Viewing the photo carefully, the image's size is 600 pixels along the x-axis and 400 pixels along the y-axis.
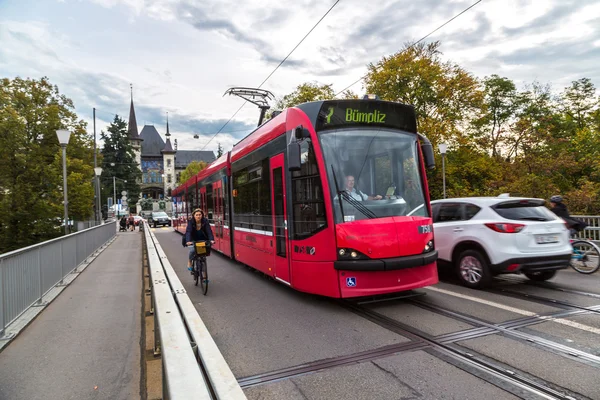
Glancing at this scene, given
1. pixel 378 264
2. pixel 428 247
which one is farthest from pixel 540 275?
pixel 378 264

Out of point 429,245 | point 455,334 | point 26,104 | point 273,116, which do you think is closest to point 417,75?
point 273,116

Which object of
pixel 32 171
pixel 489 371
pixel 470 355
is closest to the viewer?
pixel 489 371

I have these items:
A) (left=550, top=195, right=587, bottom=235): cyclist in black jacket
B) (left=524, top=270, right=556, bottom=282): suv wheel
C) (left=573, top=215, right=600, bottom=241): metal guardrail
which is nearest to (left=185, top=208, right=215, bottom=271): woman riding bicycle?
(left=524, top=270, right=556, bottom=282): suv wheel

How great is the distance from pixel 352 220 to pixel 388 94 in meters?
24.2

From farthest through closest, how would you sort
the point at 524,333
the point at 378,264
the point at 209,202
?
1. the point at 209,202
2. the point at 378,264
3. the point at 524,333

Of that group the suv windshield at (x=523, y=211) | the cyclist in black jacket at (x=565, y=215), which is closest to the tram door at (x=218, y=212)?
the suv windshield at (x=523, y=211)

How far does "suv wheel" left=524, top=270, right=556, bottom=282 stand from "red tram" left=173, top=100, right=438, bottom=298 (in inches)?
111

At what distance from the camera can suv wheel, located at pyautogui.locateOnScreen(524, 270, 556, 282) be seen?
7.65 m

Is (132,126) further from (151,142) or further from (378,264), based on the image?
(378,264)

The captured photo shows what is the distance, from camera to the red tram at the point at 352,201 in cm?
580

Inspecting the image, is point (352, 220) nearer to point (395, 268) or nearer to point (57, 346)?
point (395, 268)

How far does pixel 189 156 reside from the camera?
133500mm

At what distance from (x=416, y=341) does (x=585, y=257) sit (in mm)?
6480

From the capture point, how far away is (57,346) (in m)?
4.88
